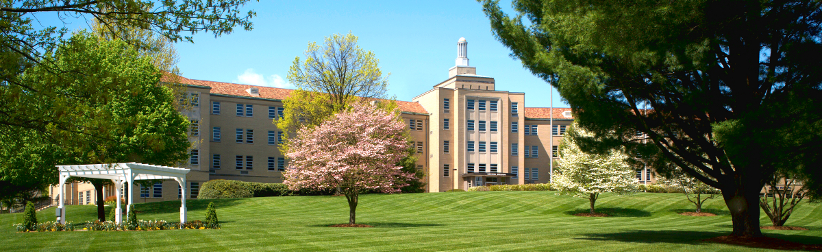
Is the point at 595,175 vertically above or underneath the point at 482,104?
underneath

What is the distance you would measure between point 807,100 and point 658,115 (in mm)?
4127

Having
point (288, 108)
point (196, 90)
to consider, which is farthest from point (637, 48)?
point (196, 90)

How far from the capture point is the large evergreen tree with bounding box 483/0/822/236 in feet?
44.9

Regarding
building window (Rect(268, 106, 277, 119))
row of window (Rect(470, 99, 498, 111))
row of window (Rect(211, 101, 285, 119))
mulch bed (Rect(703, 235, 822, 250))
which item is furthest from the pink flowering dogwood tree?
row of window (Rect(470, 99, 498, 111))

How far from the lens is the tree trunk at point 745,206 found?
55.2ft

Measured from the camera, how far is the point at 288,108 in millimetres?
43844

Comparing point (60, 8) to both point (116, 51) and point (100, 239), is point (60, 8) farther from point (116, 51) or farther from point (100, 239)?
point (116, 51)

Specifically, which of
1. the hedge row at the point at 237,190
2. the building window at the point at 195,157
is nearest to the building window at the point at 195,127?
the building window at the point at 195,157

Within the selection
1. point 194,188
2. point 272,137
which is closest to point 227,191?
point 194,188

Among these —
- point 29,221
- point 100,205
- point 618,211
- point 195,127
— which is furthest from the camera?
point 195,127

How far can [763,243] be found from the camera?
52.9 ft

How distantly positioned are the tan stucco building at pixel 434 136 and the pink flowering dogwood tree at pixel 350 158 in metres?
26.9

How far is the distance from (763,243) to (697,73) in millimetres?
4844

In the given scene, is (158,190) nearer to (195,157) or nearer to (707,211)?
(195,157)
